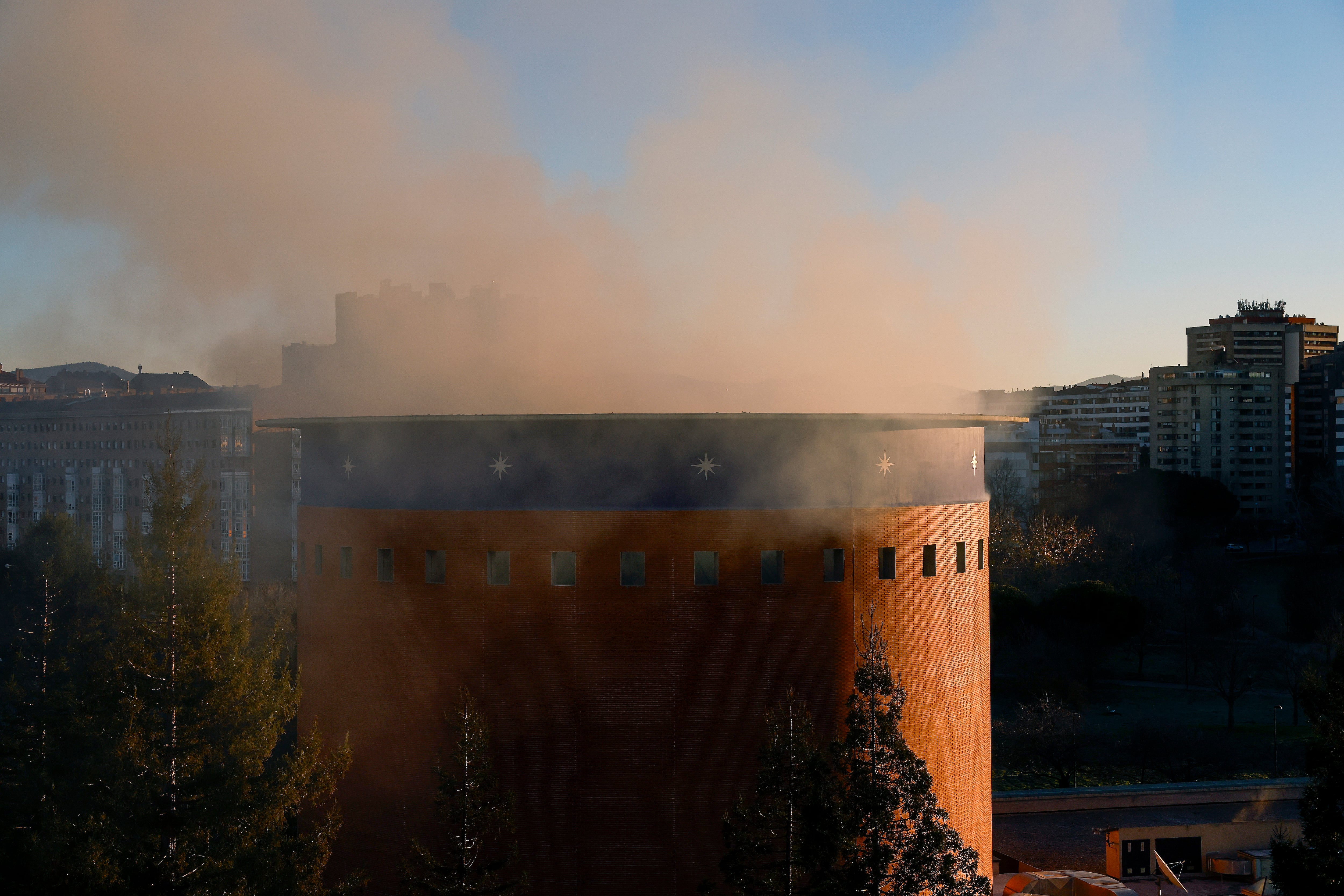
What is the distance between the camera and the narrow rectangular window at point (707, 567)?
1497 cm

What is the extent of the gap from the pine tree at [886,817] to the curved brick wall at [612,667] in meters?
2.39

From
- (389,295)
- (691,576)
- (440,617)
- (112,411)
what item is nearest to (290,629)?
(389,295)

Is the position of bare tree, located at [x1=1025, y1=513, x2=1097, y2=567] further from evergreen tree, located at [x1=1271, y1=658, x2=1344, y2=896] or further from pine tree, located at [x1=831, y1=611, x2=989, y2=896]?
pine tree, located at [x1=831, y1=611, x2=989, y2=896]

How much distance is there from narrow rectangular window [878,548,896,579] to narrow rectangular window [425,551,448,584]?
6.42 meters

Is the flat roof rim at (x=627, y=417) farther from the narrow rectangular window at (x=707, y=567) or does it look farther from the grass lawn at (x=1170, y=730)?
the grass lawn at (x=1170, y=730)

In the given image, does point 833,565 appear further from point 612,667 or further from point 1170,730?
point 1170,730

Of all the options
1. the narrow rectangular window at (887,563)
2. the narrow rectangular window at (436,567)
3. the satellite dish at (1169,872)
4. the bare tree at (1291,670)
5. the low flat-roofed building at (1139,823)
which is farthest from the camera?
→ the bare tree at (1291,670)

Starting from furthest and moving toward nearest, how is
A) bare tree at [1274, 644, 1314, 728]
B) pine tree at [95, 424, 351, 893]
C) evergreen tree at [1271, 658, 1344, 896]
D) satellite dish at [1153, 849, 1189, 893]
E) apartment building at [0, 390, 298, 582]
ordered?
apartment building at [0, 390, 298, 582]
bare tree at [1274, 644, 1314, 728]
satellite dish at [1153, 849, 1189, 893]
evergreen tree at [1271, 658, 1344, 896]
pine tree at [95, 424, 351, 893]

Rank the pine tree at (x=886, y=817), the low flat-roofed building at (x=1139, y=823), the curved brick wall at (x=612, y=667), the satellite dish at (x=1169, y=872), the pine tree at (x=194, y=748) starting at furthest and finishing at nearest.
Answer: the low flat-roofed building at (x=1139, y=823), the satellite dish at (x=1169, y=872), the curved brick wall at (x=612, y=667), the pine tree at (x=194, y=748), the pine tree at (x=886, y=817)

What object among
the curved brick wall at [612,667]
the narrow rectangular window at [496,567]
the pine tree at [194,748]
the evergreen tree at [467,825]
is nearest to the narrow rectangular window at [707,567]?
the curved brick wall at [612,667]

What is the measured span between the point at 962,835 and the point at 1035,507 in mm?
53660

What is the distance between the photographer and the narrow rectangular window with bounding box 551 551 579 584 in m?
14.9

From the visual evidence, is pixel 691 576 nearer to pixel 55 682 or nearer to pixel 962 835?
pixel 962 835

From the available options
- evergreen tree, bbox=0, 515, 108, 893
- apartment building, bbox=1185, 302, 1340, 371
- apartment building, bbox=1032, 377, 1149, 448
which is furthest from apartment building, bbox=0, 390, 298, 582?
apartment building, bbox=1185, 302, 1340, 371
